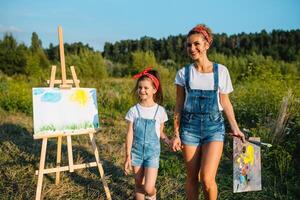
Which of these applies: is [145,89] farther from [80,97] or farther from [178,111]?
[80,97]

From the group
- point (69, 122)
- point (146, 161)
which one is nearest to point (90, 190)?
point (69, 122)

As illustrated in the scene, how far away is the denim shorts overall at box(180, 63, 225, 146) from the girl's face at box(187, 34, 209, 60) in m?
0.16

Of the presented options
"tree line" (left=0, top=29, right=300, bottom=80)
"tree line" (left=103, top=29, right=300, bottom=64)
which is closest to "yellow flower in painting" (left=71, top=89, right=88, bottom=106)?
"tree line" (left=0, top=29, right=300, bottom=80)

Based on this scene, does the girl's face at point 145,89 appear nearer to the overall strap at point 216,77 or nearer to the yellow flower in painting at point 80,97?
the overall strap at point 216,77

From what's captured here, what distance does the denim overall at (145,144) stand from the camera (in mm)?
3721

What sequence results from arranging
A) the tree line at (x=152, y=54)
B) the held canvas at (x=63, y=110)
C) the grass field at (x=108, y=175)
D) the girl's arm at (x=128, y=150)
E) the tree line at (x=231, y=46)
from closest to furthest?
the girl's arm at (x=128, y=150) < the held canvas at (x=63, y=110) < the grass field at (x=108, y=175) < the tree line at (x=152, y=54) < the tree line at (x=231, y=46)

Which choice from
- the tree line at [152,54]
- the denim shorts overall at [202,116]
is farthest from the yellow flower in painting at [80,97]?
the tree line at [152,54]

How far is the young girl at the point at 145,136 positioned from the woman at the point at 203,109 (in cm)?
42

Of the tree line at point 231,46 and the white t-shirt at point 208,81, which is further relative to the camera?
the tree line at point 231,46

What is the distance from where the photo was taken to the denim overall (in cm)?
372

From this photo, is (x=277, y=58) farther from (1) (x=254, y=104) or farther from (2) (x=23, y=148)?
(2) (x=23, y=148)

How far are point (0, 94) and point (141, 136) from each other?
8.75 m

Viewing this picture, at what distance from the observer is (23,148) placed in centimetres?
645

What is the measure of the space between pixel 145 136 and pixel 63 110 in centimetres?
132
